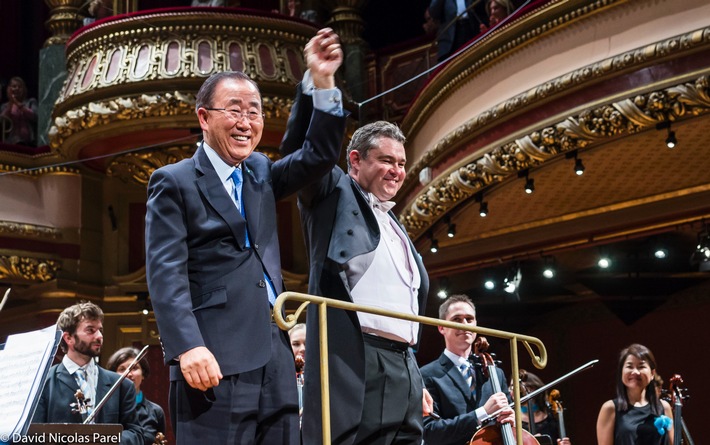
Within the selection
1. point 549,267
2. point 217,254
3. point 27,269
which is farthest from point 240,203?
point 27,269

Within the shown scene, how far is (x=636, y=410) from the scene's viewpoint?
5.60 m

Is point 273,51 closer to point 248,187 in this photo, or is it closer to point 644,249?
point 644,249

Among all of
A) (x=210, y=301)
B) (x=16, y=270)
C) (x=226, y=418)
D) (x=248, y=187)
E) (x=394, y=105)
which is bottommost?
(x=226, y=418)

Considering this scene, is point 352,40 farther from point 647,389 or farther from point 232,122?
point 232,122

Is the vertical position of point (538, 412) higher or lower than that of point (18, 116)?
lower

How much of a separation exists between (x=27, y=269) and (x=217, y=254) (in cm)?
812

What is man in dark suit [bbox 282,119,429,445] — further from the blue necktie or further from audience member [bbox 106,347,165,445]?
audience member [bbox 106,347,165,445]

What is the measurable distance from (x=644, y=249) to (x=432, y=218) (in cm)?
216

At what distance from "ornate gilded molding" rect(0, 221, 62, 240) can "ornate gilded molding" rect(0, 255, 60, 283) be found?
246mm

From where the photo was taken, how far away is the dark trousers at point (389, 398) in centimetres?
264

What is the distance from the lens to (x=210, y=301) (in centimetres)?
232

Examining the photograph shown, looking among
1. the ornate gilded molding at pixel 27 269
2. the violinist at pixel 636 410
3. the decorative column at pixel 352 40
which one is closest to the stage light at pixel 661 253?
the violinist at pixel 636 410

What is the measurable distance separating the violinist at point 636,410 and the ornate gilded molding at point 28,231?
6.42 metres

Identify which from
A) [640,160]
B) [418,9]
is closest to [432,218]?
[640,160]
